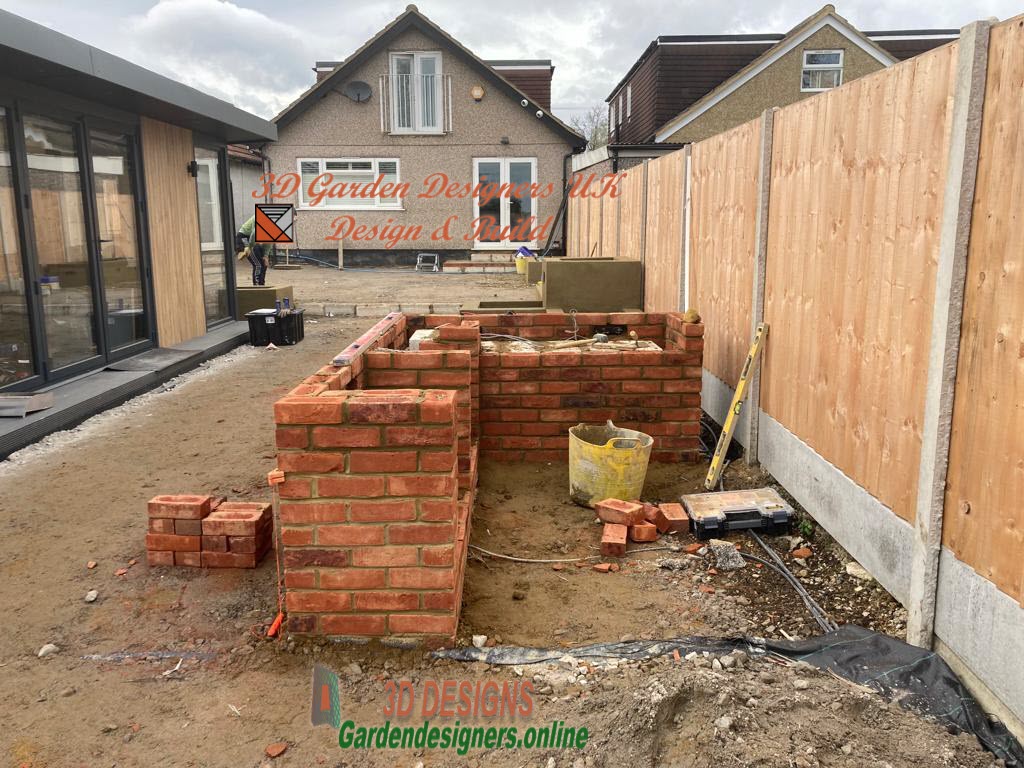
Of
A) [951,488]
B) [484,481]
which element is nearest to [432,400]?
[951,488]

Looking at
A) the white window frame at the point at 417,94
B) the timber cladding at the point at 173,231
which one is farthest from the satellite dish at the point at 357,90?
the timber cladding at the point at 173,231

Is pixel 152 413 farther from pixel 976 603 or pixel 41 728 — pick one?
pixel 976 603

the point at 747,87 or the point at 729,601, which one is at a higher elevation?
the point at 747,87

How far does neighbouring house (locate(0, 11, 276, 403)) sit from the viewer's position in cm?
697

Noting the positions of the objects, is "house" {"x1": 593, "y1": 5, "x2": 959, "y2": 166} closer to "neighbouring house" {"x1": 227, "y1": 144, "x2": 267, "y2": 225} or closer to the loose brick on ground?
"neighbouring house" {"x1": 227, "y1": 144, "x2": 267, "y2": 225}

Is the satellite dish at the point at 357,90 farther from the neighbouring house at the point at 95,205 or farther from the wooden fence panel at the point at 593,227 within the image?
the neighbouring house at the point at 95,205

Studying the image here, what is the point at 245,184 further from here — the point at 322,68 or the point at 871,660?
the point at 871,660

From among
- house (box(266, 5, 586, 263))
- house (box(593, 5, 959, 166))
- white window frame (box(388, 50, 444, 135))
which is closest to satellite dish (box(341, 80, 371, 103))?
house (box(266, 5, 586, 263))

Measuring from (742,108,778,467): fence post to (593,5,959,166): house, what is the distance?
19.4 meters

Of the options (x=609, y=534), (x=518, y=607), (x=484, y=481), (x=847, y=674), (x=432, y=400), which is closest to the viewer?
(x=847, y=674)

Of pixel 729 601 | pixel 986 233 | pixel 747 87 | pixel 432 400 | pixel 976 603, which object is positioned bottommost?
pixel 729 601

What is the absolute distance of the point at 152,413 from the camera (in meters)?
A: 7.49

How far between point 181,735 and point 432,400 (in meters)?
1.48

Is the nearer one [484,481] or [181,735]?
[181,735]
